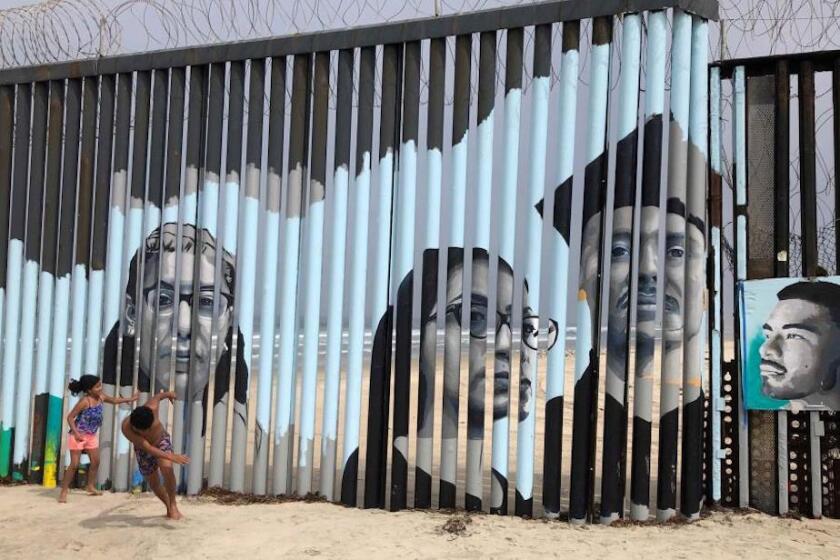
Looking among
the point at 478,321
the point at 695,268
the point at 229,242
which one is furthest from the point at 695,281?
the point at 229,242

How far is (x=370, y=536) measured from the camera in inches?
212

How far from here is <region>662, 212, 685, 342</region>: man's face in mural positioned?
579 centimetres

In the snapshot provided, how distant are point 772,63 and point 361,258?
3.44m

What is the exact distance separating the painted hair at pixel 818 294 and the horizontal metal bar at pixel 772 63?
1587 millimetres

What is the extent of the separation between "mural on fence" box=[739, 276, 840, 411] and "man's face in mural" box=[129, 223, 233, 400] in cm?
413

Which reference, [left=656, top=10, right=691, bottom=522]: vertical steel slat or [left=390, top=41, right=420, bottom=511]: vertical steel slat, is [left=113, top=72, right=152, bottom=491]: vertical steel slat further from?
[left=656, top=10, right=691, bottom=522]: vertical steel slat

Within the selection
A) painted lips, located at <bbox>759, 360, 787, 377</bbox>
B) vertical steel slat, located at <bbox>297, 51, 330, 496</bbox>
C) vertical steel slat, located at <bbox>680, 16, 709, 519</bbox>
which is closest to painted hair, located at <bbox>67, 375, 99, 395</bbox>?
vertical steel slat, located at <bbox>297, 51, 330, 496</bbox>

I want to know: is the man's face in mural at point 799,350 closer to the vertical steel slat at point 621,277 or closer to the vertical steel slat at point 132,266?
the vertical steel slat at point 621,277

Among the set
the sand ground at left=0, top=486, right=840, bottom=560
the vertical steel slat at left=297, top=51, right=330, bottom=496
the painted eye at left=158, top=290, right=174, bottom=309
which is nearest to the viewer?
the sand ground at left=0, top=486, right=840, bottom=560

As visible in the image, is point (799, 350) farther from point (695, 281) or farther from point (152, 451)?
point (152, 451)

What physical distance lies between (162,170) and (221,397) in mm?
2094

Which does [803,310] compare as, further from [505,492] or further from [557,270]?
[505,492]

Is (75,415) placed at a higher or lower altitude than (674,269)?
lower

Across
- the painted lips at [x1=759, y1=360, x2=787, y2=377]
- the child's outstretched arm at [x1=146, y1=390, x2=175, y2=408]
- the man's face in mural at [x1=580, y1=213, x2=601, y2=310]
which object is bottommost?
the child's outstretched arm at [x1=146, y1=390, x2=175, y2=408]
